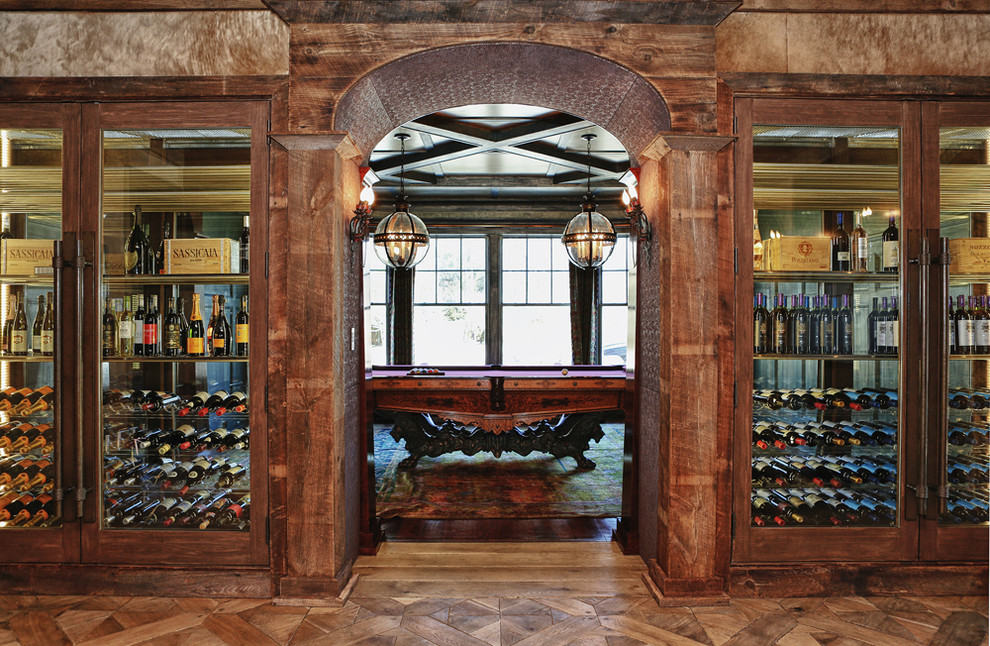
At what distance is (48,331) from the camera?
283 centimetres

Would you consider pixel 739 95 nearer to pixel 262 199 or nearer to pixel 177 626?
pixel 262 199

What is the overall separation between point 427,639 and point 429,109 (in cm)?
268

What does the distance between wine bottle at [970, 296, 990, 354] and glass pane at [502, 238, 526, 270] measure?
19.6 feet

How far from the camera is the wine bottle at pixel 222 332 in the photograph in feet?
9.29

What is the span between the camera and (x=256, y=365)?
2680 millimetres

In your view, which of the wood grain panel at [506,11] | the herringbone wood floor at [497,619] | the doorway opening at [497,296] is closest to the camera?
the herringbone wood floor at [497,619]

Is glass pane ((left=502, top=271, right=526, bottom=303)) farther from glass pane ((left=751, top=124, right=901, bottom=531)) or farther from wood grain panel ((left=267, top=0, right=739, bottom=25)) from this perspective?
wood grain panel ((left=267, top=0, right=739, bottom=25))

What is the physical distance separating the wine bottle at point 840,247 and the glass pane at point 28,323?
381cm

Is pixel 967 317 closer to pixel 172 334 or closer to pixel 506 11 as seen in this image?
pixel 506 11

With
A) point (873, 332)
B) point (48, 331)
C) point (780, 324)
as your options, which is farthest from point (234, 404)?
point (873, 332)

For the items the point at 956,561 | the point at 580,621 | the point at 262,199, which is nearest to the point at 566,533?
the point at 580,621

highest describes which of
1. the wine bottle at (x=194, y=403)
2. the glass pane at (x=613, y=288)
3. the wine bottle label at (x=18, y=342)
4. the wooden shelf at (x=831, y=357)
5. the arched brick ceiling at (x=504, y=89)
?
the arched brick ceiling at (x=504, y=89)

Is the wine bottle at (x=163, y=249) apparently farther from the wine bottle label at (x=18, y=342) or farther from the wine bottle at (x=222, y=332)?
the wine bottle label at (x=18, y=342)

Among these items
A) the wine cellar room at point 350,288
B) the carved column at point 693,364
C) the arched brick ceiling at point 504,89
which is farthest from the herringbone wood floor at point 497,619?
the arched brick ceiling at point 504,89
